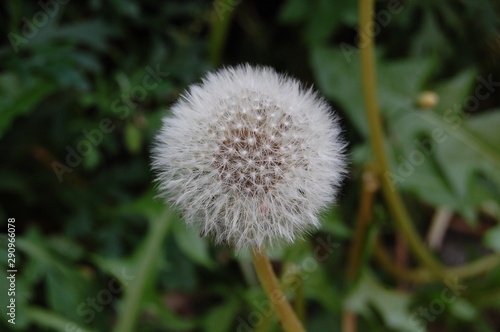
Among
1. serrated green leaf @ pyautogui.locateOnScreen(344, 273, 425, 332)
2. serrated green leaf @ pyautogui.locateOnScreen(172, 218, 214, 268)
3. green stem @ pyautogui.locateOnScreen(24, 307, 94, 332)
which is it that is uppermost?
serrated green leaf @ pyautogui.locateOnScreen(172, 218, 214, 268)

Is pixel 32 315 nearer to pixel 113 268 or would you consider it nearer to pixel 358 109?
pixel 113 268

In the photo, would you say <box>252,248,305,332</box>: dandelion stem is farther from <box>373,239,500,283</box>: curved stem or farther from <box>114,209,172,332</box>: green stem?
<box>373,239,500,283</box>: curved stem

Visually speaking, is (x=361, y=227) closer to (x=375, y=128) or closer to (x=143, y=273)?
(x=375, y=128)

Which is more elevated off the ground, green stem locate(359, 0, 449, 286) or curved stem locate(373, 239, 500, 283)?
green stem locate(359, 0, 449, 286)

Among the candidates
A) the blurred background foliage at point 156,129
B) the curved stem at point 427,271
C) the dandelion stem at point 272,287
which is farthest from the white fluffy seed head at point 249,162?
the curved stem at point 427,271

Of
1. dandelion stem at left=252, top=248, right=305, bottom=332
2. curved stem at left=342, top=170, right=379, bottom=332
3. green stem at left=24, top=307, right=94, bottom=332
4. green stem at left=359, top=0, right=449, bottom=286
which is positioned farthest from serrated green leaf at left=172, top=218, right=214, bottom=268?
dandelion stem at left=252, top=248, right=305, bottom=332

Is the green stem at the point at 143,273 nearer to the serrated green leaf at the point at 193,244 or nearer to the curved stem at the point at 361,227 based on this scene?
the serrated green leaf at the point at 193,244
